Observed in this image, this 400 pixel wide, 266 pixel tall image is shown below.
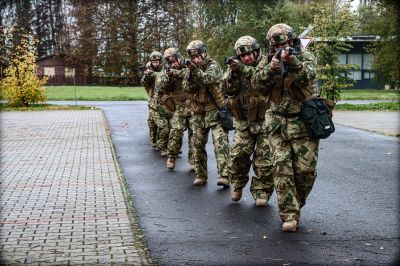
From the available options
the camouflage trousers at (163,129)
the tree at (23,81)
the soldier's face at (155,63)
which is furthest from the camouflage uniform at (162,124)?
the tree at (23,81)

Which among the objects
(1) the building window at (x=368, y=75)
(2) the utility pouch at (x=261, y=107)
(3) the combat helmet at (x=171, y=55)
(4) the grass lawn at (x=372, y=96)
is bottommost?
(4) the grass lawn at (x=372, y=96)

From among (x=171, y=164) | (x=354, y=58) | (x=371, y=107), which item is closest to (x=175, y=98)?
(x=171, y=164)

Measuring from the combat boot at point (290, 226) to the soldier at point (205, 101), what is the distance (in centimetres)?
247

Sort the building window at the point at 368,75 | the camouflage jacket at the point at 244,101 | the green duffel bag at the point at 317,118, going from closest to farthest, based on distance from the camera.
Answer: the green duffel bag at the point at 317,118 → the camouflage jacket at the point at 244,101 → the building window at the point at 368,75

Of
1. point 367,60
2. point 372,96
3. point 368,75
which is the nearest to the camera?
point 372,96

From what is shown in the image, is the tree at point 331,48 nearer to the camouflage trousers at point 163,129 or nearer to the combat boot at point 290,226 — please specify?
the camouflage trousers at point 163,129

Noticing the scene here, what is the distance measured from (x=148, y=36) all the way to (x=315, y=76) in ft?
179

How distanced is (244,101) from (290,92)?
126cm

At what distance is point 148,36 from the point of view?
59656 millimetres

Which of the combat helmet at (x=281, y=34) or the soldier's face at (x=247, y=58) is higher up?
the combat helmet at (x=281, y=34)

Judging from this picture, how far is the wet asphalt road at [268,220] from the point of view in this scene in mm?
5418

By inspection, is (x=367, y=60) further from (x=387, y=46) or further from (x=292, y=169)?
(x=292, y=169)

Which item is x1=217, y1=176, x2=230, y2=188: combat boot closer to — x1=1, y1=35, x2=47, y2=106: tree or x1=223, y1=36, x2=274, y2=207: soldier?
x1=223, y1=36, x2=274, y2=207: soldier

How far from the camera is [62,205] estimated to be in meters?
7.71
